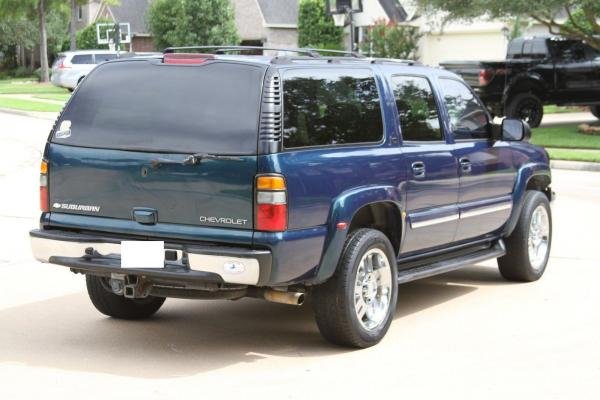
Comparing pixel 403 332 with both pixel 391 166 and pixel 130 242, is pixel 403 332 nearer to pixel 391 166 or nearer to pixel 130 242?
pixel 391 166

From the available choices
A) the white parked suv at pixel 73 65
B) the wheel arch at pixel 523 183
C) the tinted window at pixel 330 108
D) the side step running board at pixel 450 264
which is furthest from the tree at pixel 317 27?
the tinted window at pixel 330 108

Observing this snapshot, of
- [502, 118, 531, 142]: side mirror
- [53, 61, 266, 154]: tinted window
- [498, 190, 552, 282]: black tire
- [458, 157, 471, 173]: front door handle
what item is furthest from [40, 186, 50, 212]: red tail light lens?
[498, 190, 552, 282]: black tire

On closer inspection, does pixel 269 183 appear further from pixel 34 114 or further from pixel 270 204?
pixel 34 114

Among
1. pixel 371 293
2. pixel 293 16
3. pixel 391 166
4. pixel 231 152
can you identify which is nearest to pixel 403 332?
pixel 371 293

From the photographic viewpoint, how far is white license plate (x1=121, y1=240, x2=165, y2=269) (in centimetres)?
659

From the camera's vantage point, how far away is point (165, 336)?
7434mm

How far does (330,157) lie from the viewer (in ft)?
22.6

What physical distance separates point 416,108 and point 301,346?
199cm


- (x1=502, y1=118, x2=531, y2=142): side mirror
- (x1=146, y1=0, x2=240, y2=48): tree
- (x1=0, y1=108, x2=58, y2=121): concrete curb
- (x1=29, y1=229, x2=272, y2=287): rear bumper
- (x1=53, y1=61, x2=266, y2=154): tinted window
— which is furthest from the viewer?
(x1=146, y1=0, x2=240, y2=48): tree

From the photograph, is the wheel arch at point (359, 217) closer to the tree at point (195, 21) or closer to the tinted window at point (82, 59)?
the tinted window at point (82, 59)

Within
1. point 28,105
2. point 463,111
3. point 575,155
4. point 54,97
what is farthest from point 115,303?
point 54,97

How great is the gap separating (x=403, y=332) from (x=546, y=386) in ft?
5.06

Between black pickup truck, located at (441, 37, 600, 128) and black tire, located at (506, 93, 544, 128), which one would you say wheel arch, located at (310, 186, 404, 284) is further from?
black tire, located at (506, 93, 544, 128)

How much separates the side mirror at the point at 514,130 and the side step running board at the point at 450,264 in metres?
0.84
